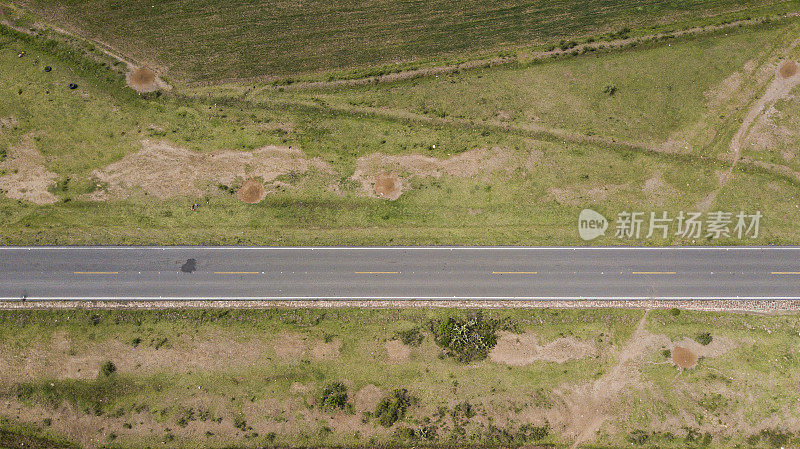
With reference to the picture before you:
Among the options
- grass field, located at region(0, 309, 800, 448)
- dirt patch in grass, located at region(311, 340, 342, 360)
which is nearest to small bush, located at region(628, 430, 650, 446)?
grass field, located at region(0, 309, 800, 448)

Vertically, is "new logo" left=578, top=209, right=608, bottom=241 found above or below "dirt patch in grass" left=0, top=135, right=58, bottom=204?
above

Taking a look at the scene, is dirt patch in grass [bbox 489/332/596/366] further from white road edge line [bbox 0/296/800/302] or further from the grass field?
white road edge line [bbox 0/296/800/302]

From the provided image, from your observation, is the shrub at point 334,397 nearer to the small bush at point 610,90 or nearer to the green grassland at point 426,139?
the green grassland at point 426,139

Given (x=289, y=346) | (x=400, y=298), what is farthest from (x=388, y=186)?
(x=289, y=346)

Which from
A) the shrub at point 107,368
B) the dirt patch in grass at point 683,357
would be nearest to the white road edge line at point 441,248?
the dirt patch in grass at point 683,357

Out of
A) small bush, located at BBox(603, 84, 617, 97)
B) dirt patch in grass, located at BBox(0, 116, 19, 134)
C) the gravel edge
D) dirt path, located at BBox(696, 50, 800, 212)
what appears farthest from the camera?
small bush, located at BBox(603, 84, 617, 97)

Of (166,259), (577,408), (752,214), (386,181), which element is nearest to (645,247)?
(752,214)

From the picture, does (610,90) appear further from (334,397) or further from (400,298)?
(334,397)
